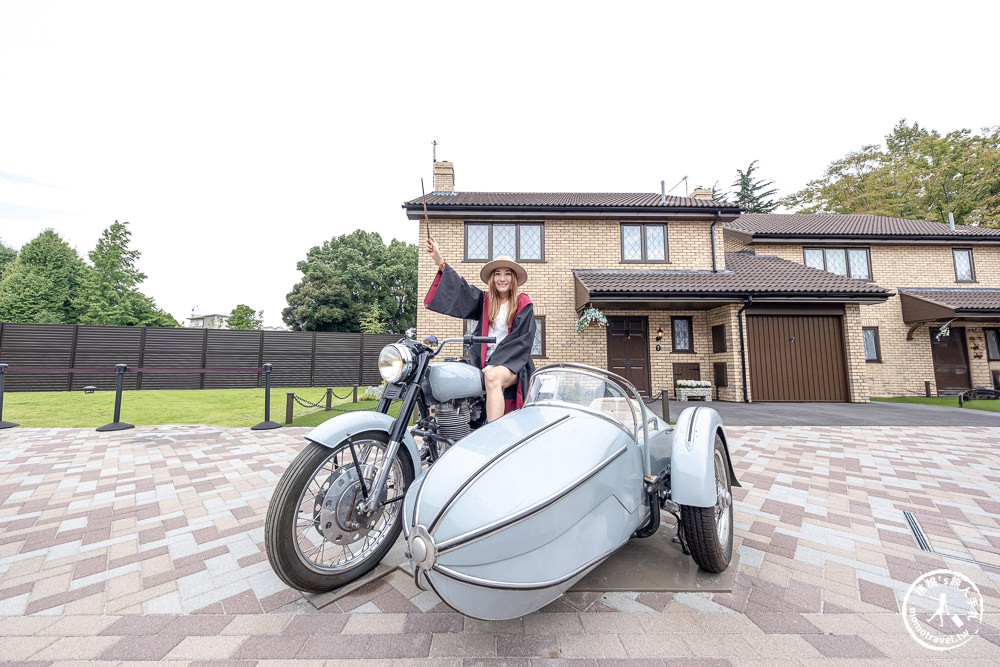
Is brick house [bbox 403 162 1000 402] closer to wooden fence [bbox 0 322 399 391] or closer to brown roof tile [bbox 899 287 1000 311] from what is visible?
brown roof tile [bbox 899 287 1000 311]

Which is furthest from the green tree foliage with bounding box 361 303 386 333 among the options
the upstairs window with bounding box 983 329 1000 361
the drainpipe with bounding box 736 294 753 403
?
the upstairs window with bounding box 983 329 1000 361

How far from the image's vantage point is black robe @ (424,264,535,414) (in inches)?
90.5

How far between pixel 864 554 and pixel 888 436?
4629mm

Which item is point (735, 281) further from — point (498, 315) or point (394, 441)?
point (394, 441)

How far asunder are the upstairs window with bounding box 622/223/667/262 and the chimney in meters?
5.59

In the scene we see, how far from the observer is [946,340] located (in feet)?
36.7

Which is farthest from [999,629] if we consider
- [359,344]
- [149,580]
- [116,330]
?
[116,330]

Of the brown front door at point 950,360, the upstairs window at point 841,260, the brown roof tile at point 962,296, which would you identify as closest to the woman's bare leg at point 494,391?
the upstairs window at point 841,260

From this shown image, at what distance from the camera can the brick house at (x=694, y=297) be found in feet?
29.3

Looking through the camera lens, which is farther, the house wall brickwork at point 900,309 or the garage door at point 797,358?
the house wall brickwork at point 900,309

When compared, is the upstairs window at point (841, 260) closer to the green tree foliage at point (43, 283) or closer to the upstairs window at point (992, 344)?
A: the upstairs window at point (992, 344)

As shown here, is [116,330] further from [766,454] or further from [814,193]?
[814,193]

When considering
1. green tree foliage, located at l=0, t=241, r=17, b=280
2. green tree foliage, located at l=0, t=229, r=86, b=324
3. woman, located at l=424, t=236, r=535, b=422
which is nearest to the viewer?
woman, located at l=424, t=236, r=535, b=422

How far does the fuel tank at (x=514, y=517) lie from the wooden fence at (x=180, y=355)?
14.9 m
